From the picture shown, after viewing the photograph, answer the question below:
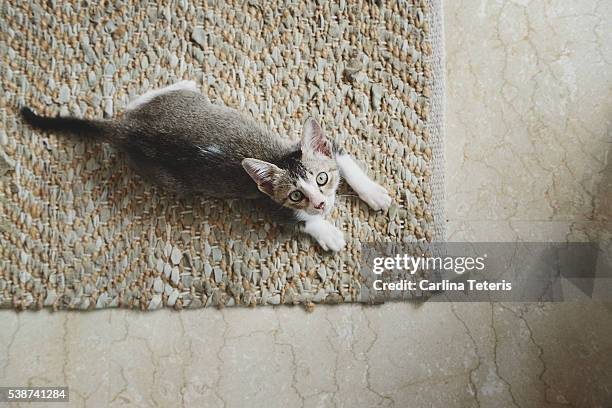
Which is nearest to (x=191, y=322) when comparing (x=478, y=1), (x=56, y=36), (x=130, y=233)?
(x=130, y=233)

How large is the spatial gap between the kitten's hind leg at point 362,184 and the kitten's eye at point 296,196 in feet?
0.57

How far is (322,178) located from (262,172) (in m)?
0.13

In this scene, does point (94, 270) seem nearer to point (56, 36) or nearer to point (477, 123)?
point (56, 36)

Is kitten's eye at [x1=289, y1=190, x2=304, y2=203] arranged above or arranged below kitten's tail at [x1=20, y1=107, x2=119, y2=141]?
below

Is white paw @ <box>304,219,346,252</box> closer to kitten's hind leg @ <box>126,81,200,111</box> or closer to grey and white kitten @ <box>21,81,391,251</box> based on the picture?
grey and white kitten @ <box>21,81,391,251</box>

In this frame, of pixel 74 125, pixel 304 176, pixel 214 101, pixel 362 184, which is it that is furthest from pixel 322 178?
pixel 74 125

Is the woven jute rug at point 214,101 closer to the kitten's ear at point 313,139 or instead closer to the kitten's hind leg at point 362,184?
the kitten's hind leg at point 362,184

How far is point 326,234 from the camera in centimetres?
118

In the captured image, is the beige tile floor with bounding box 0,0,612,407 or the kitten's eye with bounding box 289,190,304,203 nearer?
the kitten's eye with bounding box 289,190,304,203

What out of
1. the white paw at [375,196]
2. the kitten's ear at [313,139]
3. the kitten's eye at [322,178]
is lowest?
the white paw at [375,196]

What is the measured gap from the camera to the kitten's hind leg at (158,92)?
1.19 meters

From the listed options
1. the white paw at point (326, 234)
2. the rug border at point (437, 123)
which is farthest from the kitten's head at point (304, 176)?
the rug border at point (437, 123)

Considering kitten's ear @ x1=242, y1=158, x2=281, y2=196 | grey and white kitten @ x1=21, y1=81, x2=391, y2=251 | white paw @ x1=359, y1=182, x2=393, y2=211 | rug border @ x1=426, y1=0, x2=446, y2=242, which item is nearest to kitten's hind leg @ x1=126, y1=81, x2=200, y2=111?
grey and white kitten @ x1=21, y1=81, x2=391, y2=251

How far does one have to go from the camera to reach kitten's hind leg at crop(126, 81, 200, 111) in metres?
1.19
